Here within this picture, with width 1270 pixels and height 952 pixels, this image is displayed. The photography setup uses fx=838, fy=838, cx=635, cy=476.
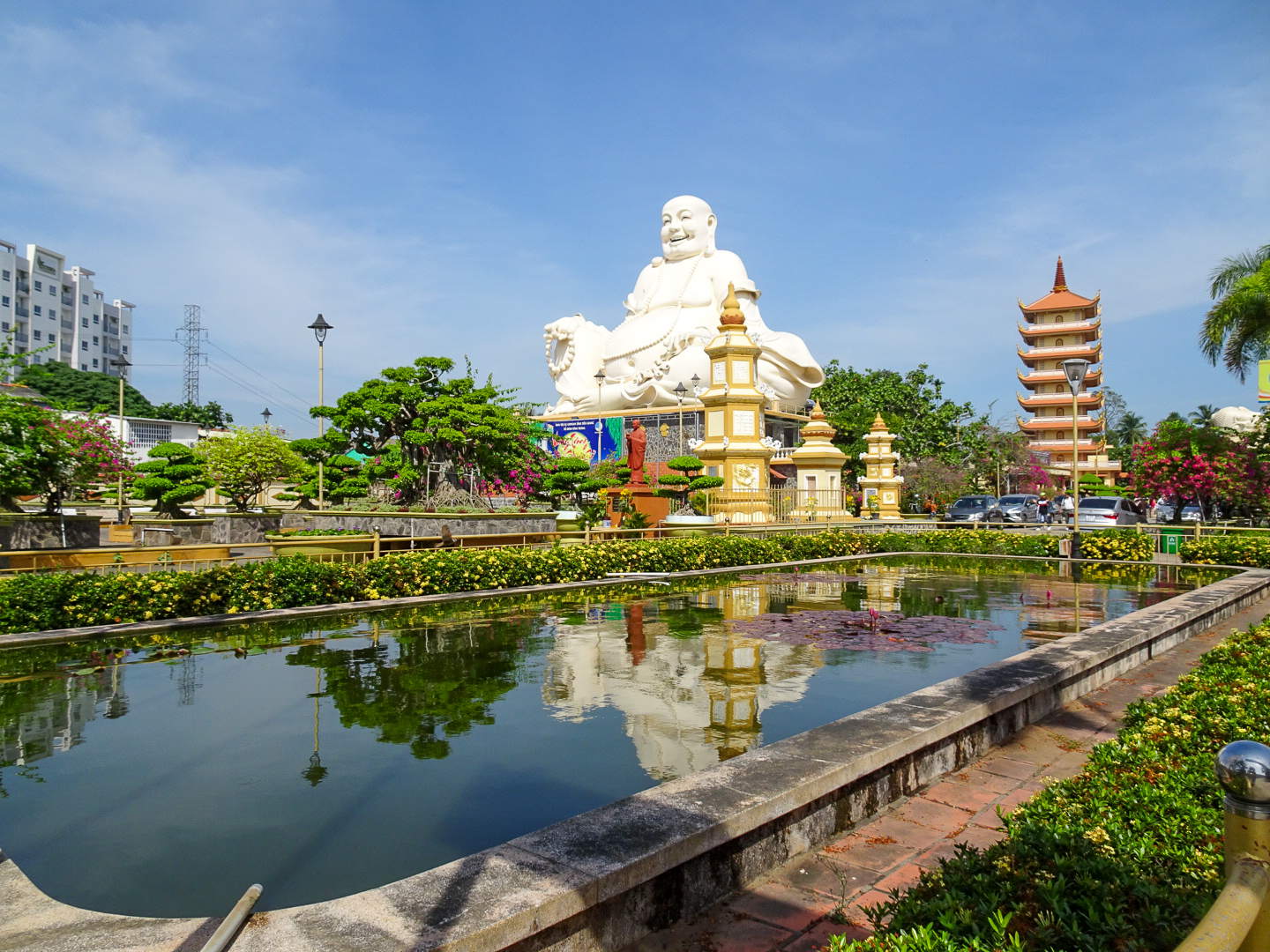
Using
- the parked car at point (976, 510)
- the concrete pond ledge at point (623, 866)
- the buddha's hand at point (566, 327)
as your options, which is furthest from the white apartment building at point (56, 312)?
the concrete pond ledge at point (623, 866)

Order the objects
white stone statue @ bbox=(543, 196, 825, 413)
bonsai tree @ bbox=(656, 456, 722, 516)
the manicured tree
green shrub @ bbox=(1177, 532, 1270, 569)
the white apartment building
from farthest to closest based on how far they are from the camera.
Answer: the white apartment building < white stone statue @ bbox=(543, 196, 825, 413) < the manicured tree < bonsai tree @ bbox=(656, 456, 722, 516) < green shrub @ bbox=(1177, 532, 1270, 569)

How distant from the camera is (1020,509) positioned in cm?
3194

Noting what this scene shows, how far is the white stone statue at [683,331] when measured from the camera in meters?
42.4

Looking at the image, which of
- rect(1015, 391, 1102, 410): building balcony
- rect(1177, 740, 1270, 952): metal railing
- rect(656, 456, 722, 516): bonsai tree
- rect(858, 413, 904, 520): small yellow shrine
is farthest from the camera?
rect(1015, 391, 1102, 410): building balcony

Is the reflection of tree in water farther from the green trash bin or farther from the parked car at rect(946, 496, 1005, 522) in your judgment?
the parked car at rect(946, 496, 1005, 522)

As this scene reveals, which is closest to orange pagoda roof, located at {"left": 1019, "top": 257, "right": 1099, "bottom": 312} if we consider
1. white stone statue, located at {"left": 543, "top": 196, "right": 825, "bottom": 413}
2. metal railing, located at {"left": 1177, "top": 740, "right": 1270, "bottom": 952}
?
white stone statue, located at {"left": 543, "top": 196, "right": 825, "bottom": 413}

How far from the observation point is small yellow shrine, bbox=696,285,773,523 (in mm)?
24078

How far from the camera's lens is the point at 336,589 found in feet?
35.5

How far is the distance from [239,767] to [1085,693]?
642cm

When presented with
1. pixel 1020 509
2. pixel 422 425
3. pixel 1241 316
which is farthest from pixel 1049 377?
pixel 422 425

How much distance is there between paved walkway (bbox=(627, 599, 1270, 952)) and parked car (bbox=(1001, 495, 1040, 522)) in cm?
2705

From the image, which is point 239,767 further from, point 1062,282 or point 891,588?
point 1062,282

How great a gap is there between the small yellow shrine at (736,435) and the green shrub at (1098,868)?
19688 mm

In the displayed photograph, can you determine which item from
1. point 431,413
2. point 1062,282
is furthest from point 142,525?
point 1062,282
